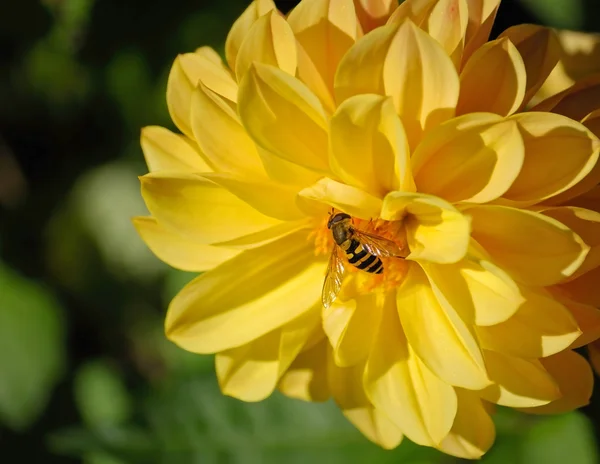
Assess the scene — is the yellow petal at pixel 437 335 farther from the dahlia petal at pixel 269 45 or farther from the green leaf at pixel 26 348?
the green leaf at pixel 26 348

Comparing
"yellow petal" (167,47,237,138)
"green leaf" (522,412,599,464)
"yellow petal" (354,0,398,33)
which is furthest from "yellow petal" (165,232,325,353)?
"green leaf" (522,412,599,464)

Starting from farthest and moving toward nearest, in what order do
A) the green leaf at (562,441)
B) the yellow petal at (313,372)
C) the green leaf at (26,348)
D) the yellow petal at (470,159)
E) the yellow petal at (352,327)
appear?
1. the green leaf at (26,348)
2. the green leaf at (562,441)
3. the yellow petal at (313,372)
4. the yellow petal at (352,327)
5. the yellow petal at (470,159)

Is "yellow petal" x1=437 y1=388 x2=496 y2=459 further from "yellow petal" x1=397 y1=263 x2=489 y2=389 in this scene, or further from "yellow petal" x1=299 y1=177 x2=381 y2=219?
"yellow petal" x1=299 y1=177 x2=381 y2=219

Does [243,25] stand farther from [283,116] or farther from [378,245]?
[378,245]

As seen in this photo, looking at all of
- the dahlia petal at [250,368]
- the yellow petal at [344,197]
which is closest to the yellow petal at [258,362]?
the dahlia petal at [250,368]

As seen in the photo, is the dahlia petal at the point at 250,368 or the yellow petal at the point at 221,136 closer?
the yellow petal at the point at 221,136
